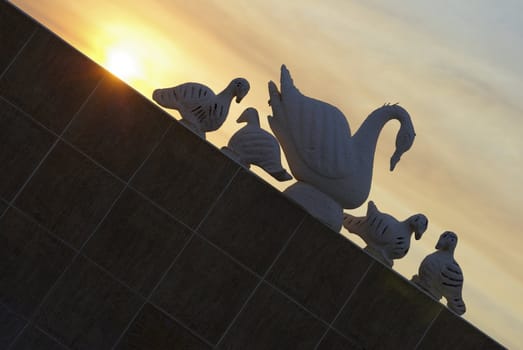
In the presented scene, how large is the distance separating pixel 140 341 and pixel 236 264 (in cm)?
96

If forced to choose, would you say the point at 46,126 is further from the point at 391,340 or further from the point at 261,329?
the point at 391,340

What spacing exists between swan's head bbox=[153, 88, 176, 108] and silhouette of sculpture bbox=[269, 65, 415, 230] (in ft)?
3.09

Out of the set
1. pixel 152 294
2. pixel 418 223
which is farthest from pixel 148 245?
pixel 418 223

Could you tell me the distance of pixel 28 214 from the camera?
854 cm

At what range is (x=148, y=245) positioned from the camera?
854 cm

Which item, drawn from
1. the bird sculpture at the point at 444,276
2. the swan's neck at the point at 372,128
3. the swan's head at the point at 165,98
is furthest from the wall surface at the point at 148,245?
the swan's neck at the point at 372,128

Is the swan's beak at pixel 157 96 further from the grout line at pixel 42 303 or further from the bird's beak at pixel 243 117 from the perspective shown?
the grout line at pixel 42 303

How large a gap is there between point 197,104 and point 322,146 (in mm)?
1116

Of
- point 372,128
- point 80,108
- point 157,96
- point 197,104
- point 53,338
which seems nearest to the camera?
point 53,338

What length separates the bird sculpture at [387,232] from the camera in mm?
9039

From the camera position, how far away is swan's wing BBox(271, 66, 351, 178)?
358 inches

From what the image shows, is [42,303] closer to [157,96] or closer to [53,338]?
[53,338]

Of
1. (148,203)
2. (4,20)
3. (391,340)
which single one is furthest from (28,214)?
(391,340)

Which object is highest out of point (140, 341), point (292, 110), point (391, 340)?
point (292, 110)
